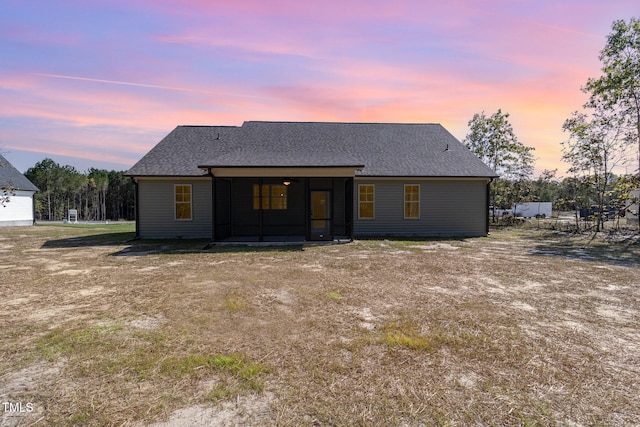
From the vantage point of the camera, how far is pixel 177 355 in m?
3.63

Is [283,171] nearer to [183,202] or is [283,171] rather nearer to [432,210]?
[183,202]

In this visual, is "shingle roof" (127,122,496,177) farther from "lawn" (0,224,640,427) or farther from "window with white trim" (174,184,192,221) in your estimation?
"lawn" (0,224,640,427)

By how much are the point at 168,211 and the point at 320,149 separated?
7495 mm

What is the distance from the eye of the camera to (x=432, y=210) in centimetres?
1545

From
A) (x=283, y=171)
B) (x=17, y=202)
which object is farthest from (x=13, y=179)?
(x=283, y=171)

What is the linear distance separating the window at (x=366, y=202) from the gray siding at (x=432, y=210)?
0.18m

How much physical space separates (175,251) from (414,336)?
29.8 ft

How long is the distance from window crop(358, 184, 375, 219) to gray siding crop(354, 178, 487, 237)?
0.18 m

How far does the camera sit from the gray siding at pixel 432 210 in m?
15.2

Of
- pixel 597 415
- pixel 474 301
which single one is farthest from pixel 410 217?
pixel 597 415

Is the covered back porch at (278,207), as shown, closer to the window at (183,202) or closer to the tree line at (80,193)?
the window at (183,202)

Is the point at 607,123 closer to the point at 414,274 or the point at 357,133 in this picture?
the point at 357,133

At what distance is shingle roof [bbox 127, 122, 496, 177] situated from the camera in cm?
1421

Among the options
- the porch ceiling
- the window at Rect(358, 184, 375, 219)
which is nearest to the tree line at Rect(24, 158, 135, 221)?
the porch ceiling
